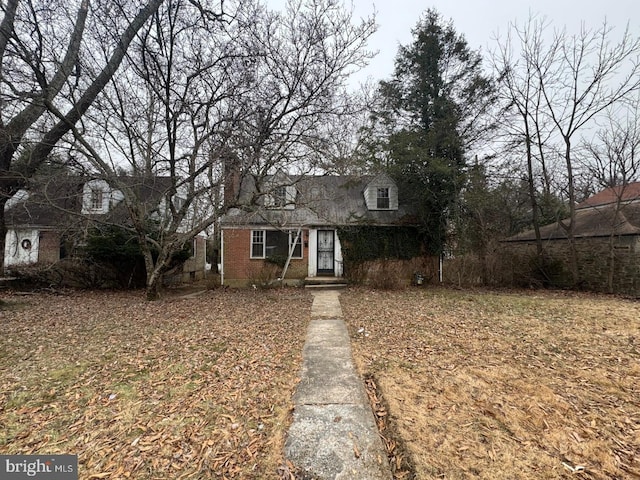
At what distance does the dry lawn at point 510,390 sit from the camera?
223 centimetres

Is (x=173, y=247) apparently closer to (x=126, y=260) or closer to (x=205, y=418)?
(x=126, y=260)

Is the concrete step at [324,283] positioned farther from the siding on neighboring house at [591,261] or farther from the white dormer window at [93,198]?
the white dormer window at [93,198]

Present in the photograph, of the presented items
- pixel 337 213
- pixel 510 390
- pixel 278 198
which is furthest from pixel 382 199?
pixel 510 390

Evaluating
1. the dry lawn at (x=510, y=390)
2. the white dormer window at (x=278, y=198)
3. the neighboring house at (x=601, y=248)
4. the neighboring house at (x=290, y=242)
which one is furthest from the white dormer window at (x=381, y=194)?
the dry lawn at (x=510, y=390)

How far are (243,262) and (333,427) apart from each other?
11.0 meters

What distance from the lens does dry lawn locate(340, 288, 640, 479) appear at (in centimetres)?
223

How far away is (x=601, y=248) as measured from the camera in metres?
11.5

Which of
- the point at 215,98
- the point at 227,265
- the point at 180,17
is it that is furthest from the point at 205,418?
the point at 227,265

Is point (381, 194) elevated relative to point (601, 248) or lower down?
elevated

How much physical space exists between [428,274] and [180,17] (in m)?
12.4

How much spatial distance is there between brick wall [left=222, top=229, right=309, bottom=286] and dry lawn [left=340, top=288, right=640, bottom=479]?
251 inches

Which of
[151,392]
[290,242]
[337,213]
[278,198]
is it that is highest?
[337,213]

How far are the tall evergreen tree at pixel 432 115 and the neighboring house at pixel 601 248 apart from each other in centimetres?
→ 413

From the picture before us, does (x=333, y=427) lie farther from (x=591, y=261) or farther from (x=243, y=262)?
(x=591, y=261)
